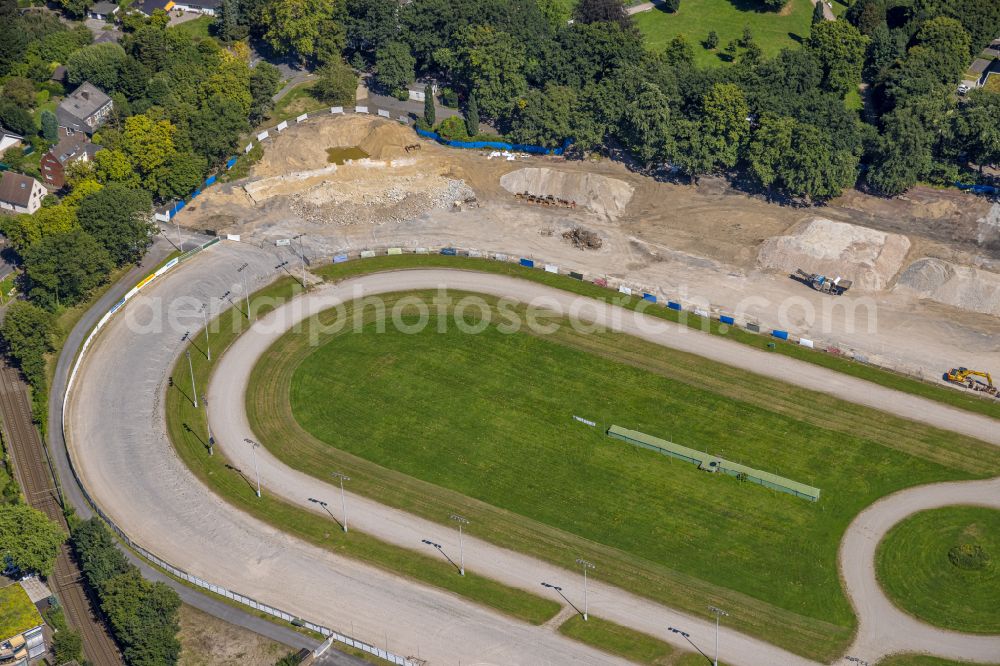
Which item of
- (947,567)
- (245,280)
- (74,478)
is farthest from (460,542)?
(245,280)

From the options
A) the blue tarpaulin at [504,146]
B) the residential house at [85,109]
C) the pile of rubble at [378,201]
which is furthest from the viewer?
the residential house at [85,109]

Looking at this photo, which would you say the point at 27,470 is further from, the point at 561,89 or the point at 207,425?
the point at 561,89

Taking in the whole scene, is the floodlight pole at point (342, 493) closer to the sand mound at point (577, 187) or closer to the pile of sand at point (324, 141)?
the sand mound at point (577, 187)

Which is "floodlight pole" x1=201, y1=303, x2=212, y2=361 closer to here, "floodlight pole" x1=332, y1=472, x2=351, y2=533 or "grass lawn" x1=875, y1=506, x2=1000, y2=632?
"floodlight pole" x1=332, y1=472, x2=351, y2=533

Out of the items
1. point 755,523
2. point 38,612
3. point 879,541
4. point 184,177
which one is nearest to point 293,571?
point 38,612

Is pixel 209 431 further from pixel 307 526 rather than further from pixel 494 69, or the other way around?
pixel 494 69

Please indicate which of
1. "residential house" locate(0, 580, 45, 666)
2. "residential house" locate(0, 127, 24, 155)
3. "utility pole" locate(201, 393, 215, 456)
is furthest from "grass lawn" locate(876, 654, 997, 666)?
"residential house" locate(0, 127, 24, 155)

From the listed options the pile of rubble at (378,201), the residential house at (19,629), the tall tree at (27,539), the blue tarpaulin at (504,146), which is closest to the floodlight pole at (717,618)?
the residential house at (19,629)
